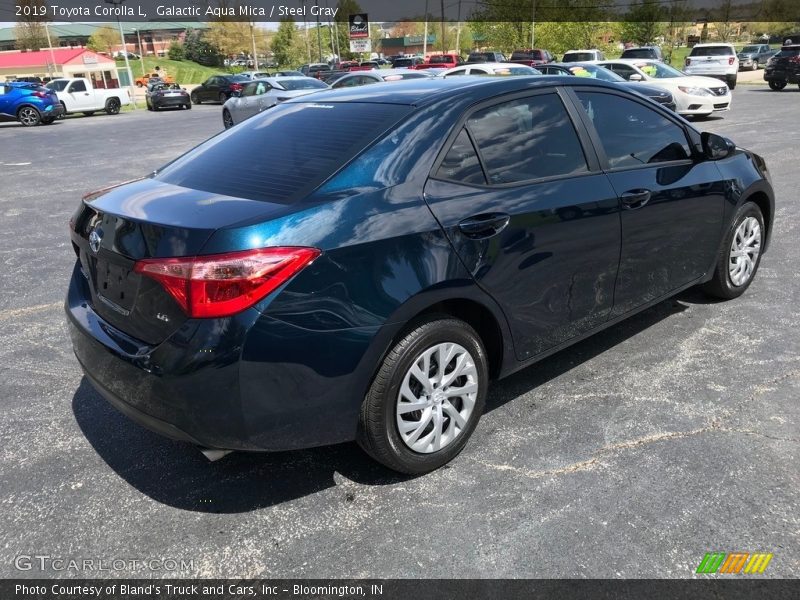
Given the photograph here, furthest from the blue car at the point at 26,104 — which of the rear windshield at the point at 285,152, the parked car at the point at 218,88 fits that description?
the rear windshield at the point at 285,152

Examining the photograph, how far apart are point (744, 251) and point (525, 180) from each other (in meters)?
2.43

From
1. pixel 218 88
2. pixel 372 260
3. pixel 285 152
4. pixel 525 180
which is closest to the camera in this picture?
pixel 372 260

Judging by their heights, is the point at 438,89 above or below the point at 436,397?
above

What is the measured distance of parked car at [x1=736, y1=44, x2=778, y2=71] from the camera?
44.4 m

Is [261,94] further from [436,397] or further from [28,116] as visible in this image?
[436,397]

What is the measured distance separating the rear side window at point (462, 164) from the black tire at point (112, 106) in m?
31.0

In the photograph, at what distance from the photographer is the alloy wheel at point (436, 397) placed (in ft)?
9.11

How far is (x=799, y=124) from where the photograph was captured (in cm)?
1511

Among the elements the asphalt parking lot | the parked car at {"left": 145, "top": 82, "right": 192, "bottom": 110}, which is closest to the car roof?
the asphalt parking lot

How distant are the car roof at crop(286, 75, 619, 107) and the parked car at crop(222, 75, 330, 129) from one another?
15115 mm

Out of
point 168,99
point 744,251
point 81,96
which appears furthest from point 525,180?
point 168,99

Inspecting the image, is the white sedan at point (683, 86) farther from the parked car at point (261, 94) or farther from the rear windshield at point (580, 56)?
the rear windshield at point (580, 56)

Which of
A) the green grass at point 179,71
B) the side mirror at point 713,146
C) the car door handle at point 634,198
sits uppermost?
the side mirror at point 713,146

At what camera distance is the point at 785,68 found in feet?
82.4
